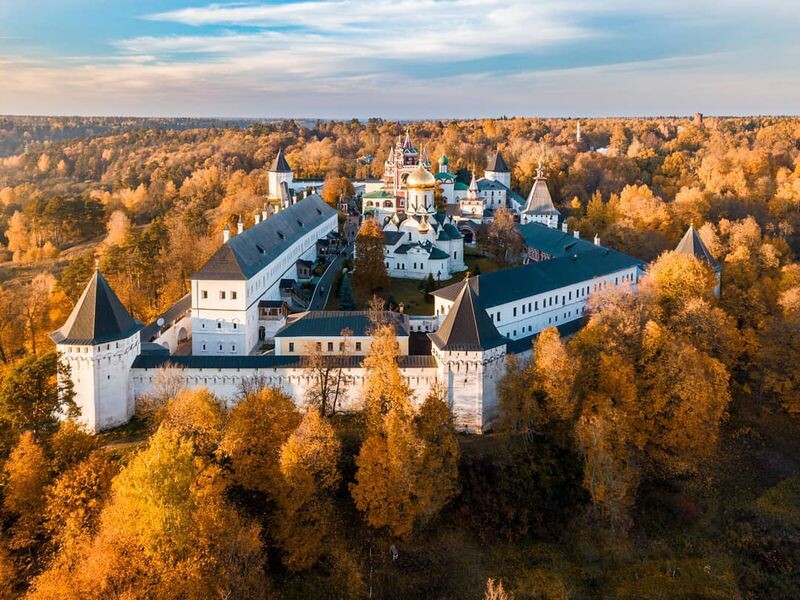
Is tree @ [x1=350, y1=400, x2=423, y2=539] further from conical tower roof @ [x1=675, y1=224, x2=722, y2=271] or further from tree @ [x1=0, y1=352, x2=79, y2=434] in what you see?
conical tower roof @ [x1=675, y1=224, x2=722, y2=271]

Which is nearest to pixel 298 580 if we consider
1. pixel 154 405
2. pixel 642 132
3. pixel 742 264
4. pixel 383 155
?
pixel 154 405

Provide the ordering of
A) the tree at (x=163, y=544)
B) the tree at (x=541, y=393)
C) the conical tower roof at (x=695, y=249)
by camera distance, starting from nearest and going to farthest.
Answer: the tree at (x=163, y=544) → the tree at (x=541, y=393) → the conical tower roof at (x=695, y=249)

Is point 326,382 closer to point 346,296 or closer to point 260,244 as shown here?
point 346,296

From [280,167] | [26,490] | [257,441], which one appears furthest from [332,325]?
[280,167]

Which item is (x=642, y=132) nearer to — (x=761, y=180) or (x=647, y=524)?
(x=761, y=180)

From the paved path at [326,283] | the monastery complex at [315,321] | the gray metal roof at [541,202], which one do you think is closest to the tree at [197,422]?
the monastery complex at [315,321]

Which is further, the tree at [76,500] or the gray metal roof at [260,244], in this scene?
the gray metal roof at [260,244]

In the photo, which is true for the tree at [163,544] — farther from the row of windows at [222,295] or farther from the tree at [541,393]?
the row of windows at [222,295]

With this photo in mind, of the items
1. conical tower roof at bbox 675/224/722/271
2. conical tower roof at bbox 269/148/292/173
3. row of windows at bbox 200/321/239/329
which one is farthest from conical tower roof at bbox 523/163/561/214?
row of windows at bbox 200/321/239/329
